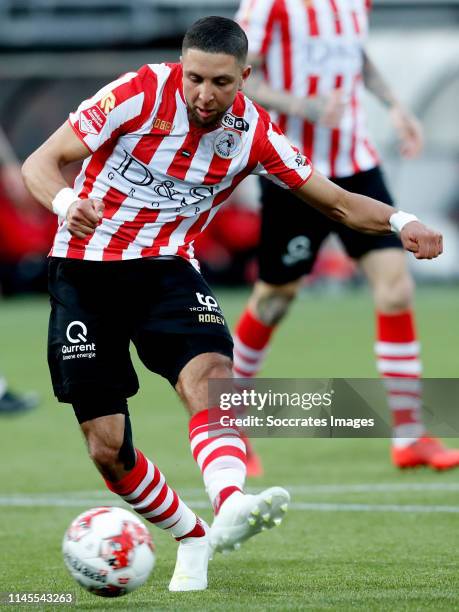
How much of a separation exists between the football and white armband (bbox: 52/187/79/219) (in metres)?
0.99

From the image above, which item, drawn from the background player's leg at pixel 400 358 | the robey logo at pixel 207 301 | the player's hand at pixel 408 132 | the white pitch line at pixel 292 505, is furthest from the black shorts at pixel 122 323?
the player's hand at pixel 408 132

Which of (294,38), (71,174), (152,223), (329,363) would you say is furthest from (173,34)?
(152,223)

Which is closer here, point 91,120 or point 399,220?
point 91,120

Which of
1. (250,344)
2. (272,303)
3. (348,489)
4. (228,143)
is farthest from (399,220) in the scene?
(250,344)

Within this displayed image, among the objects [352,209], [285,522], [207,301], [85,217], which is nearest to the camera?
[85,217]

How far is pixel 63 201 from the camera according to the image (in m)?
4.79

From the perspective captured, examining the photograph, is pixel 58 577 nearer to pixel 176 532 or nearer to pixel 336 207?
pixel 176 532

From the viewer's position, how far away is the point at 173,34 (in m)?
25.1

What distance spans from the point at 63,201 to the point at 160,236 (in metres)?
0.57

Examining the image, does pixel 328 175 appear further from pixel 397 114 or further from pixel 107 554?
pixel 107 554

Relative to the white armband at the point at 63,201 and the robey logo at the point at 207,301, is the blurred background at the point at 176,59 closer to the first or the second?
the robey logo at the point at 207,301

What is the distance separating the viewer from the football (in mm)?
4512

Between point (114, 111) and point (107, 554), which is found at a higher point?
point (114, 111)

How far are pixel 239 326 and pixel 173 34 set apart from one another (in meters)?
17.9
